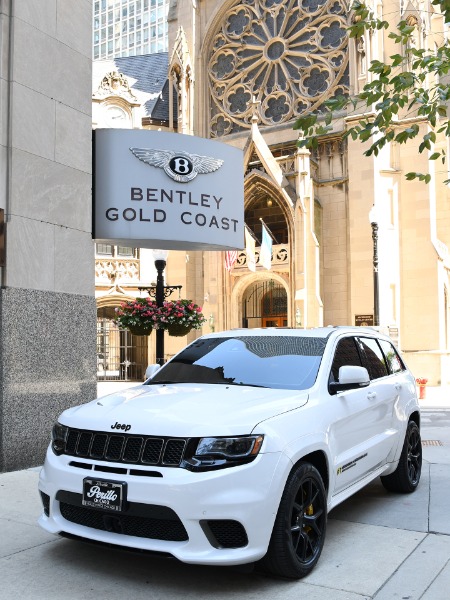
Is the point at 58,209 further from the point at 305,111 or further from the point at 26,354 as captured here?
the point at 305,111

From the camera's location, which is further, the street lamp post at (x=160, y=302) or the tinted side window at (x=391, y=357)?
the street lamp post at (x=160, y=302)

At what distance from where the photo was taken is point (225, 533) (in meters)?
4.09

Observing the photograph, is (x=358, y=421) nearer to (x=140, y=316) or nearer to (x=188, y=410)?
(x=188, y=410)

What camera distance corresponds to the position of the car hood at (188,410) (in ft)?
14.0

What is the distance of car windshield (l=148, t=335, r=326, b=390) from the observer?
536 centimetres

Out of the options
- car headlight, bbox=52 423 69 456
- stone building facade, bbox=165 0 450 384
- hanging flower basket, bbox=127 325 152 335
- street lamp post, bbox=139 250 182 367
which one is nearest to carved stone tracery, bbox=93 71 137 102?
stone building facade, bbox=165 0 450 384

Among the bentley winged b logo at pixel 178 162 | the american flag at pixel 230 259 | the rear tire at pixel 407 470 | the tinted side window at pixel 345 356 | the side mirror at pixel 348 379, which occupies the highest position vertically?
the american flag at pixel 230 259

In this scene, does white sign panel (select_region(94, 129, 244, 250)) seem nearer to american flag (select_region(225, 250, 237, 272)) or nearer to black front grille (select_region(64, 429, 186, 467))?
black front grille (select_region(64, 429, 186, 467))

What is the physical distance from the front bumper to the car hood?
0.87 feet

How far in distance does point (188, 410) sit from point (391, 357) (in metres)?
3.45

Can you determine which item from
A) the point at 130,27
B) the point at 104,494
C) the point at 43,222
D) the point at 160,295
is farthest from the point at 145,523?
the point at 130,27

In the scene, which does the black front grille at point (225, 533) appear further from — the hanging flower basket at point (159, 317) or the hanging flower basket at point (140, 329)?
the hanging flower basket at point (140, 329)

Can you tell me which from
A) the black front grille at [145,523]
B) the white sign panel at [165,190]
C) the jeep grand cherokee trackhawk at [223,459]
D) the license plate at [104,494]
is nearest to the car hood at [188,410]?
the jeep grand cherokee trackhawk at [223,459]

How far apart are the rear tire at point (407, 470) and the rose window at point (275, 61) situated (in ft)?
86.7
